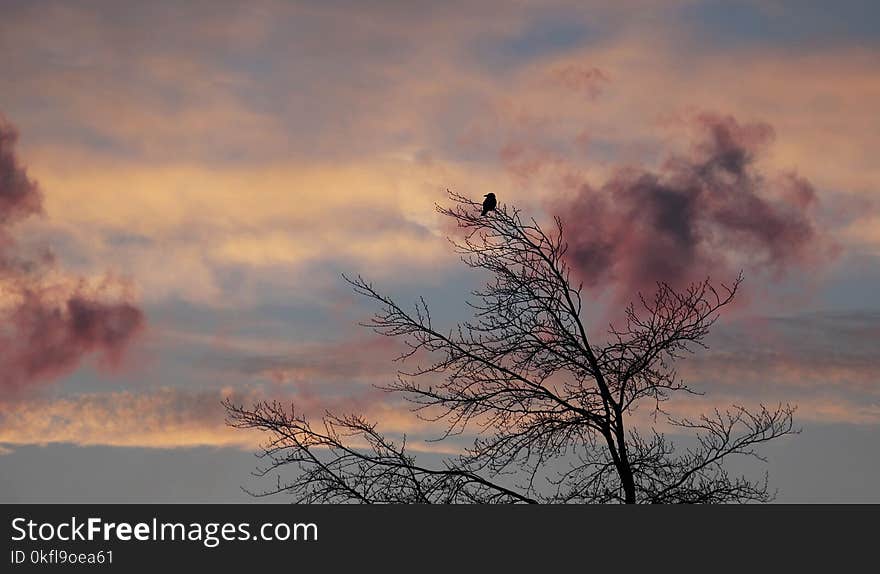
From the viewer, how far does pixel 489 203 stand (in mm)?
18625

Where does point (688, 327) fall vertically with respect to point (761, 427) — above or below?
above

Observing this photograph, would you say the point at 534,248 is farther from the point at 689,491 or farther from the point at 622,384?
the point at 689,491

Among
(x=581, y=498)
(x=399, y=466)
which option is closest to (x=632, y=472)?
(x=581, y=498)

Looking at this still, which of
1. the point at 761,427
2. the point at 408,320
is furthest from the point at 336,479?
the point at 761,427

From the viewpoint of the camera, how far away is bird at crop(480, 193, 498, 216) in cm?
1847

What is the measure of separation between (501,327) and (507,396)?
0.96m

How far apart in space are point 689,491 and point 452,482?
10.6 feet

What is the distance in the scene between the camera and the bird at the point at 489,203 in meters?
18.5

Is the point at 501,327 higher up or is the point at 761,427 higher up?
the point at 501,327

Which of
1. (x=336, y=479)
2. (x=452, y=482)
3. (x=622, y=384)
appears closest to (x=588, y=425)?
(x=622, y=384)

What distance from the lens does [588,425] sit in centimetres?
1759

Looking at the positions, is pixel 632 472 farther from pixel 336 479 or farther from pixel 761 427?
pixel 336 479

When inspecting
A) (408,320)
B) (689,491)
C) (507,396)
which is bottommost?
(689,491)

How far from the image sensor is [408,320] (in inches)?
714
